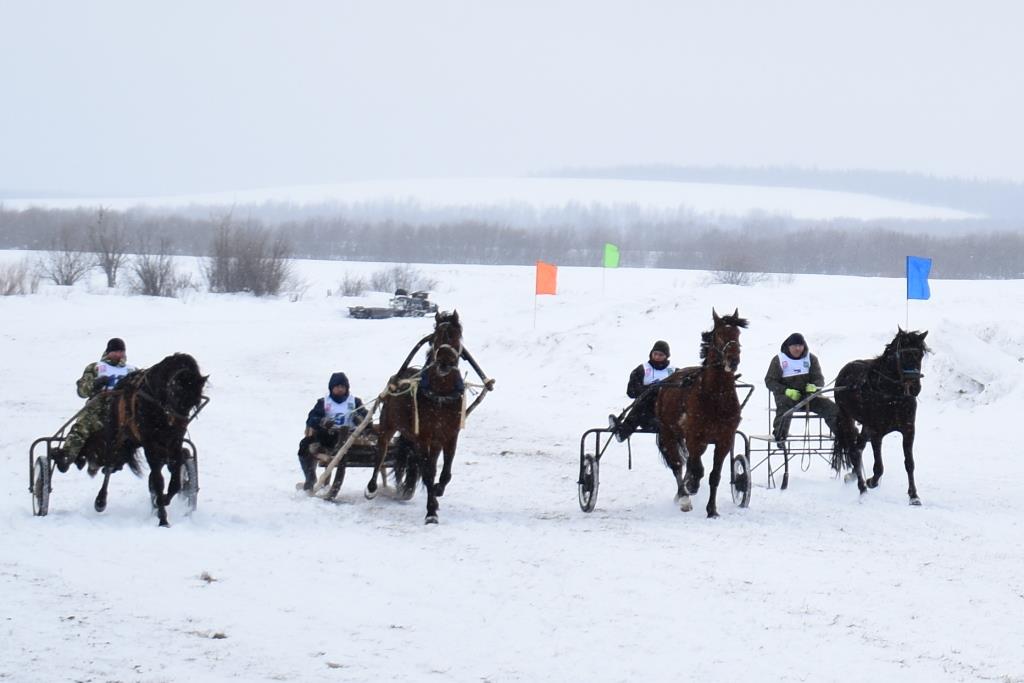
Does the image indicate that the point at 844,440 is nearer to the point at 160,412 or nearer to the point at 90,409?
the point at 160,412

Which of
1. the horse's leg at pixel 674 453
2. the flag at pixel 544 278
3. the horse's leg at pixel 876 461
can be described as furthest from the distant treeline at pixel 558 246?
the horse's leg at pixel 674 453

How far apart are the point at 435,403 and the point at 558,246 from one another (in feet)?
369

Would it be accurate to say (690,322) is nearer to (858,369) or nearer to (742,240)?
(858,369)

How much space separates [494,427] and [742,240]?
101551 millimetres

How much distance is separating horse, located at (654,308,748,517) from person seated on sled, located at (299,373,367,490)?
3.48m

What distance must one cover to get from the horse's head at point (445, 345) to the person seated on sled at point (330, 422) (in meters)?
1.84

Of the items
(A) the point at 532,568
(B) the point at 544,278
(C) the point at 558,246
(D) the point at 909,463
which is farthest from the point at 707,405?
(C) the point at 558,246

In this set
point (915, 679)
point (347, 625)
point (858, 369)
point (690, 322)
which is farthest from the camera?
point (690, 322)

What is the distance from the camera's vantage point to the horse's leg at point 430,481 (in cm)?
1213

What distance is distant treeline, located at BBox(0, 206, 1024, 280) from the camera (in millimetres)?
102562

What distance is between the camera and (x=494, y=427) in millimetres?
22094

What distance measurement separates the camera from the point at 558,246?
12425 centimetres

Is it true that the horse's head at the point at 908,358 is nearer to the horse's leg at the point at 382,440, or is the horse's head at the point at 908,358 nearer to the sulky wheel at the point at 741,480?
the sulky wheel at the point at 741,480

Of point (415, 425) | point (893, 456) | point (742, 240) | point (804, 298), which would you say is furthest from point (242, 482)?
point (742, 240)
